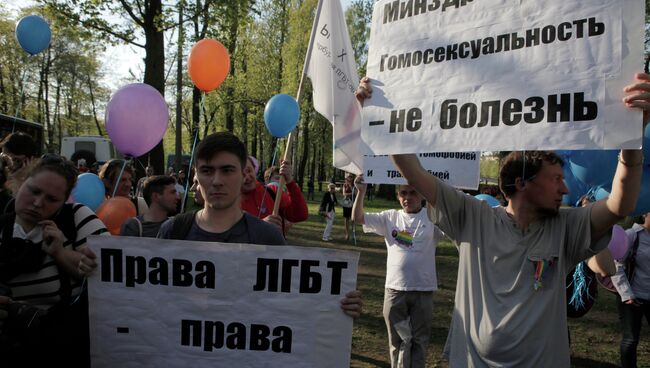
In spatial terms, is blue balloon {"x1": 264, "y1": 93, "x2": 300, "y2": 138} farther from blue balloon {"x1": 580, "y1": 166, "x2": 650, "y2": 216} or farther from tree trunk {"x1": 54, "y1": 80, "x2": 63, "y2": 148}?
tree trunk {"x1": 54, "y1": 80, "x2": 63, "y2": 148}

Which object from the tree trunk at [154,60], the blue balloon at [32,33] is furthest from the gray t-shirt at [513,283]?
the tree trunk at [154,60]

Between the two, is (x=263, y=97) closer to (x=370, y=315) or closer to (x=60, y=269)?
(x=370, y=315)

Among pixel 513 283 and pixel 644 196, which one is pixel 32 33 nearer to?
pixel 513 283

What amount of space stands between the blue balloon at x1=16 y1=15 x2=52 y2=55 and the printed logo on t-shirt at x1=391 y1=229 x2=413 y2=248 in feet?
24.5

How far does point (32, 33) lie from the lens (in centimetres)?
859

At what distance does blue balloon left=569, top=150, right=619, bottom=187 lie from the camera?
144 inches

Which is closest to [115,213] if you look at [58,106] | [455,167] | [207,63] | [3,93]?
[207,63]

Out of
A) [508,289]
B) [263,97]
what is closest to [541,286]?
[508,289]

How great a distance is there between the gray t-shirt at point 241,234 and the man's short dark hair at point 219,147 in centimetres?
29

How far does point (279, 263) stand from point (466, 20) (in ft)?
4.94

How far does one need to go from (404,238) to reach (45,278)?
3.15m

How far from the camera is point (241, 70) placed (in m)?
32.8

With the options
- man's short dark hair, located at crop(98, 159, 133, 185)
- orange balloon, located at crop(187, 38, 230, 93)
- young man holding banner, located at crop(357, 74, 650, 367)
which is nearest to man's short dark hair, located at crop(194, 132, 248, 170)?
young man holding banner, located at crop(357, 74, 650, 367)

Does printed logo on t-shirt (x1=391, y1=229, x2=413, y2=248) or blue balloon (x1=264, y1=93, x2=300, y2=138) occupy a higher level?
blue balloon (x1=264, y1=93, x2=300, y2=138)
